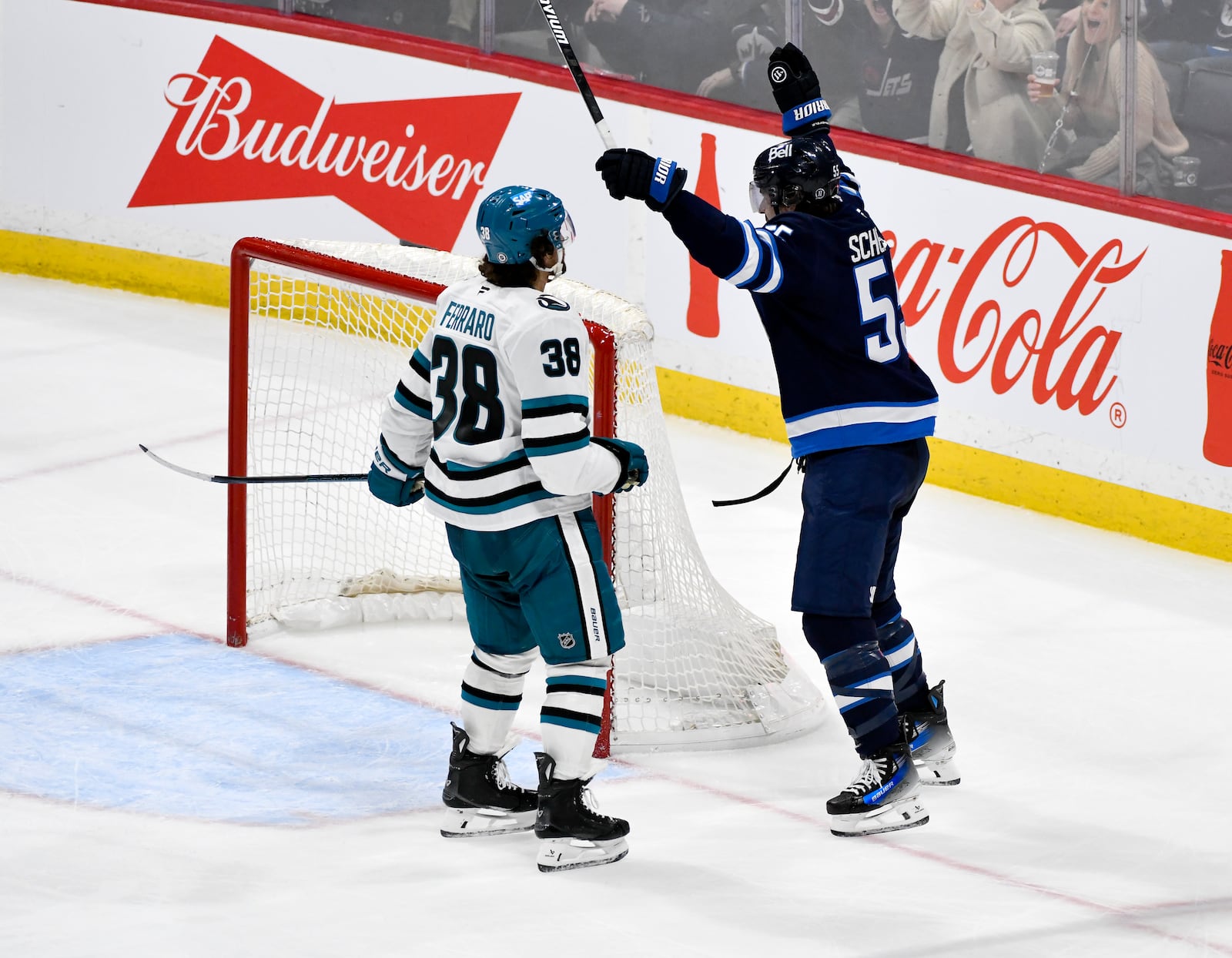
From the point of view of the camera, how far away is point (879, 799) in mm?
4078

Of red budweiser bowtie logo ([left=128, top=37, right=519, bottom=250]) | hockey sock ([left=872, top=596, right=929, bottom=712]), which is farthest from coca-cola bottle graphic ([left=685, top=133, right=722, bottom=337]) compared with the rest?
hockey sock ([left=872, top=596, right=929, bottom=712])

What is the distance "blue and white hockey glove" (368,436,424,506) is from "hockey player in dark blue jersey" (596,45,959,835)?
0.73m

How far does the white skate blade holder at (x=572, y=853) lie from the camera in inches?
152

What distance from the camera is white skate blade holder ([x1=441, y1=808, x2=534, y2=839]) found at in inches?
158

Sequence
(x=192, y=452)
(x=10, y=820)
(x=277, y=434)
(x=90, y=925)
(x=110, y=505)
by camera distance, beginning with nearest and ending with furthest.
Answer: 1. (x=90, y=925)
2. (x=10, y=820)
3. (x=277, y=434)
4. (x=110, y=505)
5. (x=192, y=452)

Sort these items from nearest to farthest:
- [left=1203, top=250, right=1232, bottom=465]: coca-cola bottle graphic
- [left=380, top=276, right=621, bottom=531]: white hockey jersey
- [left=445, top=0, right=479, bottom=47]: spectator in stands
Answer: [left=380, top=276, right=621, bottom=531]: white hockey jersey, [left=1203, top=250, right=1232, bottom=465]: coca-cola bottle graphic, [left=445, top=0, right=479, bottom=47]: spectator in stands

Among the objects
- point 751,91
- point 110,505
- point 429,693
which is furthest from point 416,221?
point 429,693

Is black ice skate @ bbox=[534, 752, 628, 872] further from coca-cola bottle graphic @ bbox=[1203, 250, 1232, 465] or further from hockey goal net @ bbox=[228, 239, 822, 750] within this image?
coca-cola bottle graphic @ bbox=[1203, 250, 1232, 465]

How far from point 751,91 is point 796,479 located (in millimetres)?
1317

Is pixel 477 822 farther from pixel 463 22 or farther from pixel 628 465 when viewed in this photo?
pixel 463 22

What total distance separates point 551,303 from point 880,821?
1257mm

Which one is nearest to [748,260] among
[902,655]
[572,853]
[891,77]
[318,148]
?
[902,655]

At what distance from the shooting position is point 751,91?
6871mm

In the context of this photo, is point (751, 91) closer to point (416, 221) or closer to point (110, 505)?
point (416, 221)
